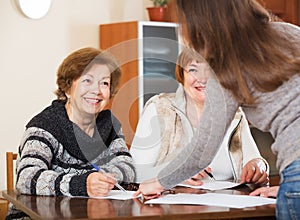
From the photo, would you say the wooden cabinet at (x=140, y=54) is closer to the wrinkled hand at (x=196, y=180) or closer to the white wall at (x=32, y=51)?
the white wall at (x=32, y=51)

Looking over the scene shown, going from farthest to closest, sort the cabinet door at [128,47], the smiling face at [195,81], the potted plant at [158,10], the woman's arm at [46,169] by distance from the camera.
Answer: the potted plant at [158,10] < the cabinet door at [128,47] < the smiling face at [195,81] < the woman's arm at [46,169]

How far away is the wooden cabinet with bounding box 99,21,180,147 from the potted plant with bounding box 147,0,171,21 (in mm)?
116

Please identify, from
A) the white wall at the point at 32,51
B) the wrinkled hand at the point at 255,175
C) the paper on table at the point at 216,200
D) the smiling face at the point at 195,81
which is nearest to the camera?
the paper on table at the point at 216,200

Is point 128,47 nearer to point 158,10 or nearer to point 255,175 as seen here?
point 158,10

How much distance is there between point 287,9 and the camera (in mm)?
5164

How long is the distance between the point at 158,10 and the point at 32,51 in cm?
95

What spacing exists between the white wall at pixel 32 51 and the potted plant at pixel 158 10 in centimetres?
34

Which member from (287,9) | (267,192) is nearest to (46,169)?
(267,192)

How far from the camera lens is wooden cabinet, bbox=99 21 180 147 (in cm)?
434

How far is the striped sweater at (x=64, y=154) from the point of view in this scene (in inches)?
83.4

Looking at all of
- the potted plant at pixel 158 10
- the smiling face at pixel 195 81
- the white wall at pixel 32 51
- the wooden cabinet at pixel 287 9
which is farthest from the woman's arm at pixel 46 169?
the wooden cabinet at pixel 287 9

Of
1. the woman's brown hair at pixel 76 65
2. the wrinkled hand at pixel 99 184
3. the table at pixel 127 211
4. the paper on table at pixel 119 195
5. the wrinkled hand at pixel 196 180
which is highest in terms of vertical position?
the woman's brown hair at pixel 76 65

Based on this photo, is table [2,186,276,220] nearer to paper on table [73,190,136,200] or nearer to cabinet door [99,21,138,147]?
paper on table [73,190,136,200]

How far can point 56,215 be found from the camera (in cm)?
165
